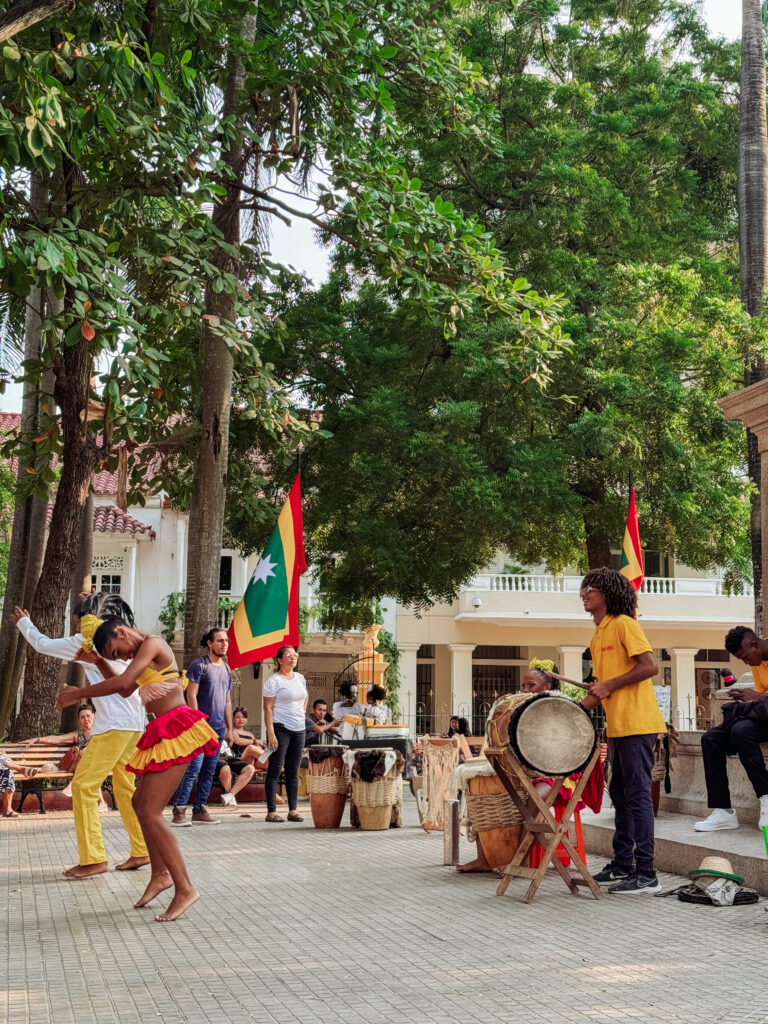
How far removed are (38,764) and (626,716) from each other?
908cm

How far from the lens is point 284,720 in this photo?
1209 centimetres

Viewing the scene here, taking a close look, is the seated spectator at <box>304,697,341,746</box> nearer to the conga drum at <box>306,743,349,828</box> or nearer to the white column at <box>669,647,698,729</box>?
the conga drum at <box>306,743,349,828</box>

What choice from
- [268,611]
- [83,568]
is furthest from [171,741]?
[83,568]

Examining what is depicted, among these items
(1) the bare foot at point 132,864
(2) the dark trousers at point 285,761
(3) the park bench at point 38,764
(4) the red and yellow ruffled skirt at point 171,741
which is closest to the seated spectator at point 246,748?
(3) the park bench at point 38,764

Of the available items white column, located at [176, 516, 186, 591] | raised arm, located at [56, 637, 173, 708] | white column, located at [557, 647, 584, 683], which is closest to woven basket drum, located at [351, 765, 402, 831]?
raised arm, located at [56, 637, 173, 708]

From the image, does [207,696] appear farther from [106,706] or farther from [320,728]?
[320,728]

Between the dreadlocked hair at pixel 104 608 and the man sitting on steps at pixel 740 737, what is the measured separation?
4.05 metres

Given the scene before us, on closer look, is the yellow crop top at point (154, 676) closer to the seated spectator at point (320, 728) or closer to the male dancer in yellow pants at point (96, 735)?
the male dancer in yellow pants at point (96, 735)

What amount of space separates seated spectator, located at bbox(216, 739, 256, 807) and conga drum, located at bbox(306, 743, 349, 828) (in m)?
2.73

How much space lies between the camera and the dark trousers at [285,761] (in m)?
12.2

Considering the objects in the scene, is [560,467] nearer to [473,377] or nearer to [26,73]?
[473,377]

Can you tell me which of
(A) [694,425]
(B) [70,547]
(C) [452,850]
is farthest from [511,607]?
(C) [452,850]

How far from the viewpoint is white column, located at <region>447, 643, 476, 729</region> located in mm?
35594

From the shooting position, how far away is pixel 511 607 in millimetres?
35031
